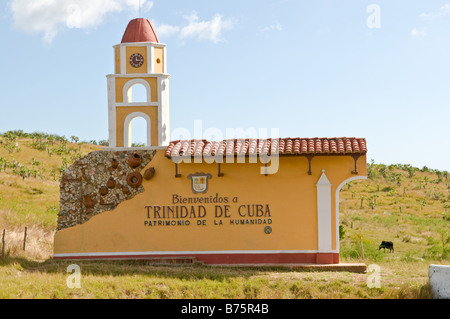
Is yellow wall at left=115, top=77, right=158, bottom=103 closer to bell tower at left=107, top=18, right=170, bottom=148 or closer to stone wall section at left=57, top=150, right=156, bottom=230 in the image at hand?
bell tower at left=107, top=18, right=170, bottom=148

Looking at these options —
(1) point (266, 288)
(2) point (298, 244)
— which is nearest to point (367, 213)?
(2) point (298, 244)

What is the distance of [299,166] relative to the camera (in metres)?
18.2

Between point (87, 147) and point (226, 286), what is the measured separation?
1980 inches

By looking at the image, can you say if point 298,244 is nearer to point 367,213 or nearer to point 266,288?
point 266,288

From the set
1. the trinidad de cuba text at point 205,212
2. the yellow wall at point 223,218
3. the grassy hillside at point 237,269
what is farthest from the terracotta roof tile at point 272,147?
the grassy hillside at point 237,269

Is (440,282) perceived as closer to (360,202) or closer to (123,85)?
(123,85)

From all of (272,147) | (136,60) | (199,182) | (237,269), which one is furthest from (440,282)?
(136,60)

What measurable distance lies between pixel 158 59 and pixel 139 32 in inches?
42.2

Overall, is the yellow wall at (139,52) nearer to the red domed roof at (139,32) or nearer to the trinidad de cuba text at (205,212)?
the red domed roof at (139,32)

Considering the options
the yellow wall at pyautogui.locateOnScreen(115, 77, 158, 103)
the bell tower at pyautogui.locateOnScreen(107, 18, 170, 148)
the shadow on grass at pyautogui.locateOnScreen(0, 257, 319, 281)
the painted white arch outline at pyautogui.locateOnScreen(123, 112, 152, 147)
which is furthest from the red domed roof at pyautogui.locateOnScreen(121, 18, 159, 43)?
the shadow on grass at pyautogui.locateOnScreen(0, 257, 319, 281)

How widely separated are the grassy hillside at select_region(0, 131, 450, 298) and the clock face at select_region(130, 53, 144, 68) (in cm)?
638

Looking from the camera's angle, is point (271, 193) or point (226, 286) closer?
point (226, 286)

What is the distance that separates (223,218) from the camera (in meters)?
18.4

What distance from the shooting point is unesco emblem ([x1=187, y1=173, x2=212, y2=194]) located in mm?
18438
